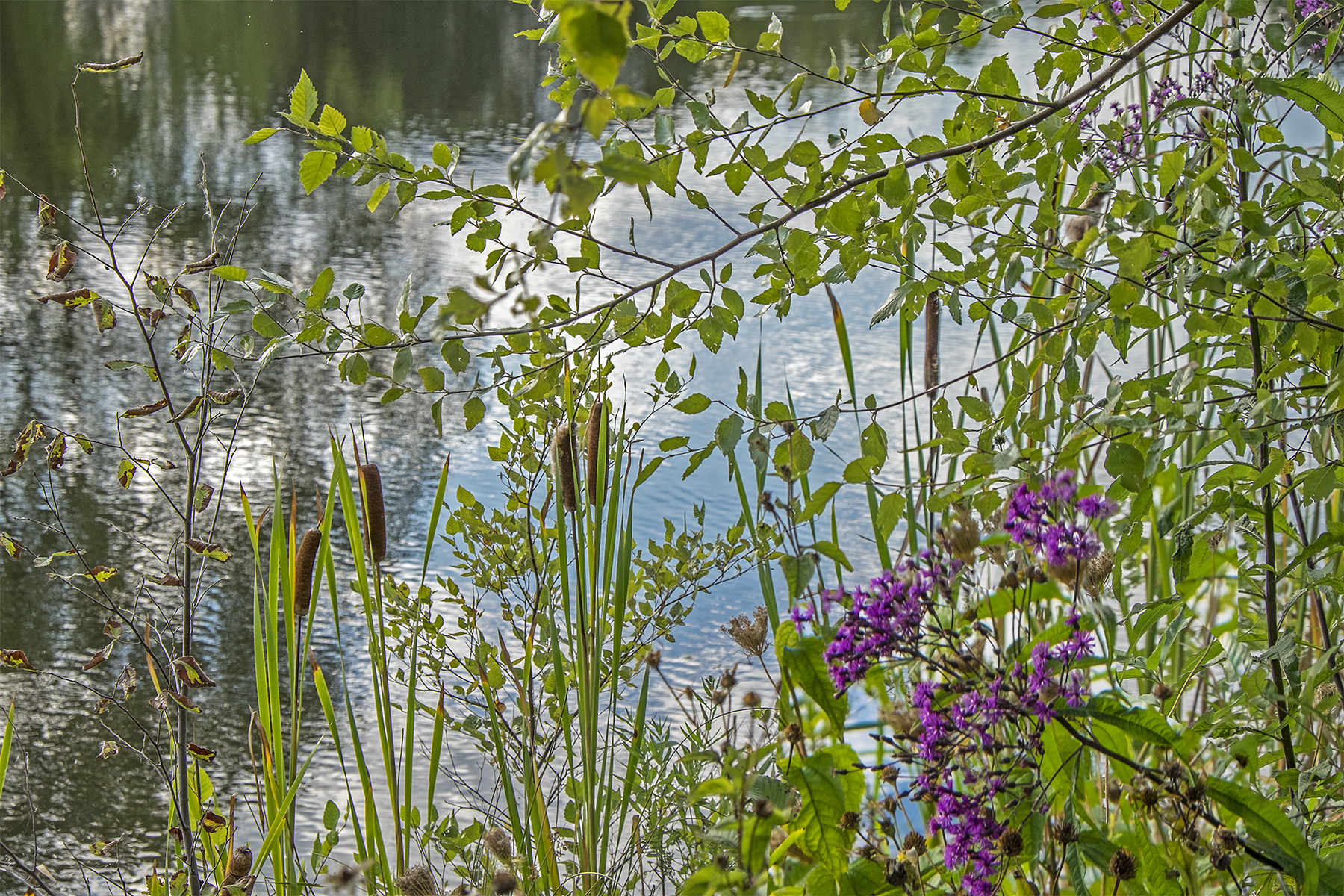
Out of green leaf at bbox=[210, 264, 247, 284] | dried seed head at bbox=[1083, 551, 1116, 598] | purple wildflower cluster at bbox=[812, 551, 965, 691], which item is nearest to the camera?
purple wildflower cluster at bbox=[812, 551, 965, 691]

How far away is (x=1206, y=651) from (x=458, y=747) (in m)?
1.36

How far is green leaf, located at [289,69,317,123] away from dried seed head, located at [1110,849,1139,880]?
2.53ft

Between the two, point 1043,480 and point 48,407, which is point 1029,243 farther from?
point 48,407

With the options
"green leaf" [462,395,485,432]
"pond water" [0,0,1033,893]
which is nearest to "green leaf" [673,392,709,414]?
"green leaf" [462,395,485,432]

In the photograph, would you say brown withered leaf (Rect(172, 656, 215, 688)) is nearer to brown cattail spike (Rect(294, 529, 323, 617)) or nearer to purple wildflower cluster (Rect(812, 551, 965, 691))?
brown cattail spike (Rect(294, 529, 323, 617))

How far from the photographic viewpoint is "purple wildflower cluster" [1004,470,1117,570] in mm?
705

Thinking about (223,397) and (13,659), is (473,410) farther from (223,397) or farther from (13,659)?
(13,659)

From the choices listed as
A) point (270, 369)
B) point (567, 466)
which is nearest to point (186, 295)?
point (567, 466)

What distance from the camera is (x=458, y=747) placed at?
77.7 inches

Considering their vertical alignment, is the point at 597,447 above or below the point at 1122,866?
above

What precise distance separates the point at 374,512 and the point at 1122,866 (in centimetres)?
75

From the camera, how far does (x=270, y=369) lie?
3512mm

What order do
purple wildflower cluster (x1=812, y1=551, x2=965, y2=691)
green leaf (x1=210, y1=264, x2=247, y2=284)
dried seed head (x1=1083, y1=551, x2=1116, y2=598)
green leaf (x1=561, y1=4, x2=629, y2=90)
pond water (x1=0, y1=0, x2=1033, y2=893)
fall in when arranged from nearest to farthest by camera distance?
green leaf (x1=561, y1=4, x2=629, y2=90), purple wildflower cluster (x1=812, y1=551, x2=965, y2=691), green leaf (x1=210, y1=264, x2=247, y2=284), dried seed head (x1=1083, y1=551, x2=1116, y2=598), pond water (x1=0, y1=0, x2=1033, y2=893)

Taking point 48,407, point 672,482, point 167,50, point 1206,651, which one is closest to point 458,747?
point 672,482
